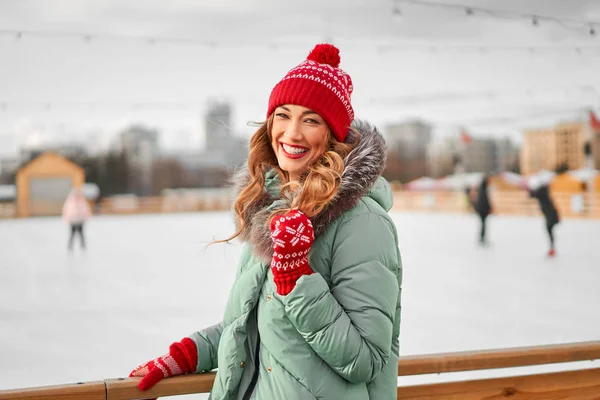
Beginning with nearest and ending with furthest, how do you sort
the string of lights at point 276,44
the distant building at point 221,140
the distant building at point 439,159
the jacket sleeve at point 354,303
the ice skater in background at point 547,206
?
1. the jacket sleeve at point 354,303
2. the distant building at point 221,140
3. the string of lights at point 276,44
4. the ice skater in background at point 547,206
5. the distant building at point 439,159

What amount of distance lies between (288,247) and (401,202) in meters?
14.0

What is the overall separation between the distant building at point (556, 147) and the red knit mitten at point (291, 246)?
30.2ft

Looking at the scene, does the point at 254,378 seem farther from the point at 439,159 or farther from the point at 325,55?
the point at 439,159

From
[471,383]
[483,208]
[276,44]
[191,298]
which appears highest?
[276,44]

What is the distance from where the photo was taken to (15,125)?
9.77 m

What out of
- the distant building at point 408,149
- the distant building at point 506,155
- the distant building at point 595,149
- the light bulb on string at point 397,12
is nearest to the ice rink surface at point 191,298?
the distant building at point 595,149

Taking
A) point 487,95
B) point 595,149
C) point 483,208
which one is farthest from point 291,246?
point 595,149

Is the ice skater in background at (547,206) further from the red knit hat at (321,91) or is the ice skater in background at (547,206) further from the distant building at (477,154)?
the distant building at (477,154)

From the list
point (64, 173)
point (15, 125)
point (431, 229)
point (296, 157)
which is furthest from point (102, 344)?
point (64, 173)

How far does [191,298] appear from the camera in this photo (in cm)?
397

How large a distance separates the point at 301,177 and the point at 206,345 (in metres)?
0.32

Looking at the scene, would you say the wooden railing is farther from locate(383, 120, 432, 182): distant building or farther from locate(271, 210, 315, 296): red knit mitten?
locate(383, 120, 432, 182): distant building

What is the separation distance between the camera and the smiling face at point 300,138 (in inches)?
33.1

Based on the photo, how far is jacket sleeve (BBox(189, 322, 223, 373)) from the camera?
98 centimetres
